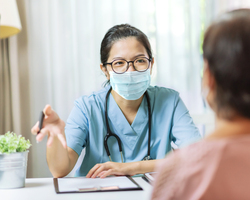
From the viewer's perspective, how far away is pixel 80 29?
205cm

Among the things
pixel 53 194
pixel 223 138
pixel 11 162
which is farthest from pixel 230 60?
pixel 11 162

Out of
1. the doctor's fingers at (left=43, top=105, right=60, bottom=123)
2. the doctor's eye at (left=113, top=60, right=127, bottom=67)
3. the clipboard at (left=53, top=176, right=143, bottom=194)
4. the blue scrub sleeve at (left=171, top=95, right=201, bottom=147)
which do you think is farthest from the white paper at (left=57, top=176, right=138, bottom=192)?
the doctor's eye at (left=113, top=60, right=127, bottom=67)

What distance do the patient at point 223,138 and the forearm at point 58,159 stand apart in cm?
70

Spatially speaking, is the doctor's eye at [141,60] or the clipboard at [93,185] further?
the doctor's eye at [141,60]

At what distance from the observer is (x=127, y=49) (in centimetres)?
138

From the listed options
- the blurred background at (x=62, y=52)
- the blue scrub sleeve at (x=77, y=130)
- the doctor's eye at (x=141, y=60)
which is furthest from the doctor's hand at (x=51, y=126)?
the blurred background at (x=62, y=52)

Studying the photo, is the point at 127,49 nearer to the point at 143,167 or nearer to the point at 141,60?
the point at 141,60

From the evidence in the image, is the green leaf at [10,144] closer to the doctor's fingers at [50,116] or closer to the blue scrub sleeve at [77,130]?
the doctor's fingers at [50,116]

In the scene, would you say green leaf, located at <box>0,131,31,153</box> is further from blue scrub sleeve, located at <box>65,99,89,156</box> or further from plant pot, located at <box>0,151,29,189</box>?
blue scrub sleeve, located at <box>65,99,89,156</box>

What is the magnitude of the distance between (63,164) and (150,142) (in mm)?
436

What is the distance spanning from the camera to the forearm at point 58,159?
1151 millimetres

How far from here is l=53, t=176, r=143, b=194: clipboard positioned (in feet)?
2.99

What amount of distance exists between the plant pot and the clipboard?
0.12 metres

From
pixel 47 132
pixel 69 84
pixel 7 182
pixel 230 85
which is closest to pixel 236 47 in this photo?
pixel 230 85
